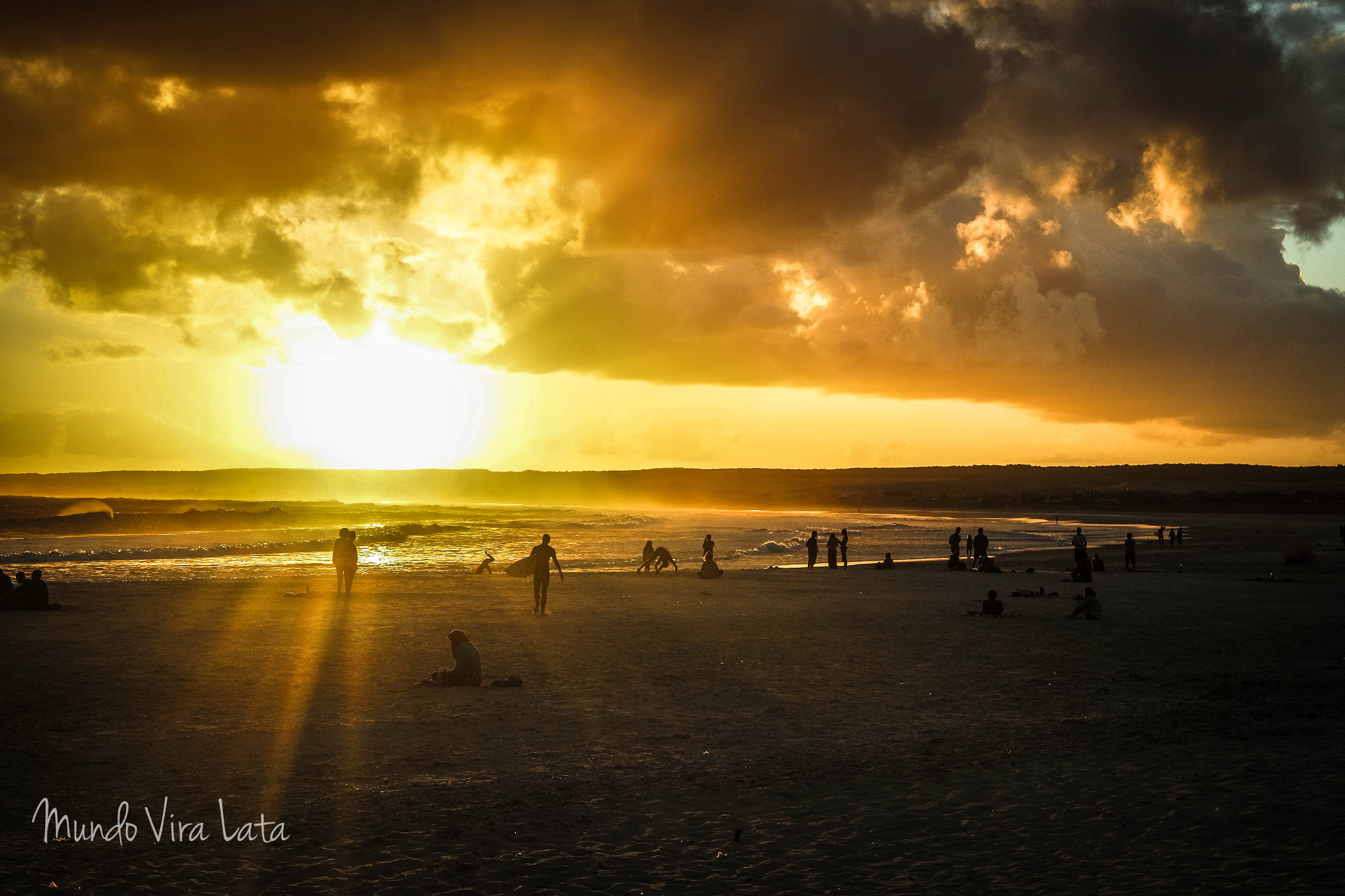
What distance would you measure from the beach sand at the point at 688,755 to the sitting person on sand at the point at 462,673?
0.32 meters

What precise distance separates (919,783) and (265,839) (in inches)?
256

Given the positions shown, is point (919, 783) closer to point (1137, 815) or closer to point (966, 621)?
point (1137, 815)

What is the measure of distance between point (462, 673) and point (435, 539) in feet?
147

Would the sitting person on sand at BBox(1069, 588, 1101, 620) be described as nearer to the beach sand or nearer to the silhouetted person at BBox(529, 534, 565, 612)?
the beach sand

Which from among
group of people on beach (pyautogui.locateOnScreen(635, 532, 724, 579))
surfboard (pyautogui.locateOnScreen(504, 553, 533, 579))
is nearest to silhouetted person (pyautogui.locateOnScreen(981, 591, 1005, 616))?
group of people on beach (pyautogui.locateOnScreen(635, 532, 724, 579))

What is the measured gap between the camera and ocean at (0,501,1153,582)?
3959 centimetres

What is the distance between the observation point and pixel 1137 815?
27.6 feet

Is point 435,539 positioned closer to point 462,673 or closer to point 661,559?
point 661,559

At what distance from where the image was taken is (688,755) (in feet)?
34.6

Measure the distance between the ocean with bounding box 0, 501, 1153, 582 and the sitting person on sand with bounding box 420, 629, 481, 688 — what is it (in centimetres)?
2254

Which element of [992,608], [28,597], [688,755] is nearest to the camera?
[688,755]

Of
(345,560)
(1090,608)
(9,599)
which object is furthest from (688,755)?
(9,599)

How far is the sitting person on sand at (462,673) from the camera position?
46.3 ft

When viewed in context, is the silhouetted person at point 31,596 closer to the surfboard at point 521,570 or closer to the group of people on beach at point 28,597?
the group of people on beach at point 28,597
